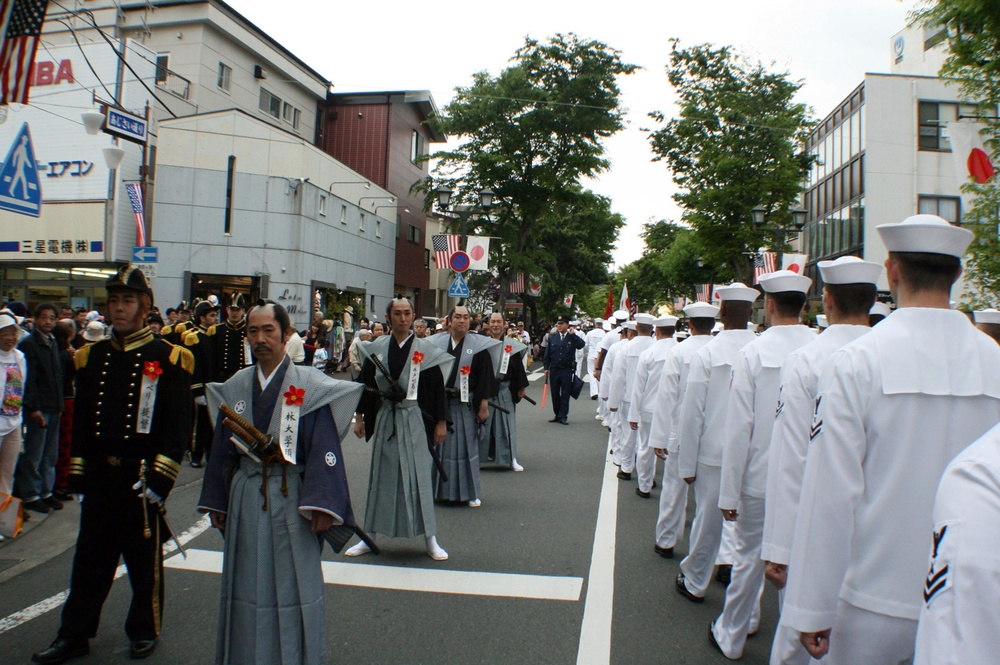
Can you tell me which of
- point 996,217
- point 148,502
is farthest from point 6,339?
point 996,217

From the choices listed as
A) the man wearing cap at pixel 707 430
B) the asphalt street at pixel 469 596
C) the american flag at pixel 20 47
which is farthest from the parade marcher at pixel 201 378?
the man wearing cap at pixel 707 430

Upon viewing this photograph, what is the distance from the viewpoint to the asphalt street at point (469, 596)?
4.18m

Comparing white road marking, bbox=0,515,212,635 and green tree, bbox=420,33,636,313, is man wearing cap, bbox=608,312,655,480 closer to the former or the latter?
white road marking, bbox=0,515,212,635

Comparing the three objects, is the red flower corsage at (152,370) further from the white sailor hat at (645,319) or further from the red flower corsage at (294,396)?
the white sailor hat at (645,319)

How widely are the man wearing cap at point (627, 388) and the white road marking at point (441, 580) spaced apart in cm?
403

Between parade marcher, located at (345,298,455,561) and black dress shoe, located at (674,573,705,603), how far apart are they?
178 cm

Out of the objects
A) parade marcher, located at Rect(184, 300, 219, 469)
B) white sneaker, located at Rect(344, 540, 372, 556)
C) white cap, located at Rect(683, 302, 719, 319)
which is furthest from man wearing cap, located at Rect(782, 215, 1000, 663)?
parade marcher, located at Rect(184, 300, 219, 469)

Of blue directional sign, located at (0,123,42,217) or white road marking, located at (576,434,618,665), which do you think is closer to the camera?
white road marking, located at (576,434,618,665)

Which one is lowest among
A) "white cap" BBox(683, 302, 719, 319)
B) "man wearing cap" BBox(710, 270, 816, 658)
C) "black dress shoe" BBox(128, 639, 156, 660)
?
"black dress shoe" BBox(128, 639, 156, 660)

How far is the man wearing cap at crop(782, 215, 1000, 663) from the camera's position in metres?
2.29

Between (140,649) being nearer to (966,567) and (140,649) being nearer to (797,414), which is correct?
(797,414)

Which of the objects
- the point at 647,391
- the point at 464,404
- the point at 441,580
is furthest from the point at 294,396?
the point at 647,391

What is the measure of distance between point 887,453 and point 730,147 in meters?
25.8

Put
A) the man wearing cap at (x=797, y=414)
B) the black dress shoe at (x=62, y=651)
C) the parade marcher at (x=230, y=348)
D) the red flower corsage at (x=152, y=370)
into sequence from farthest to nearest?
the parade marcher at (x=230, y=348) → the red flower corsage at (x=152, y=370) → the black dress shoe at (x=62, y=651) → the man wearing cap at (x=797, y=414)
